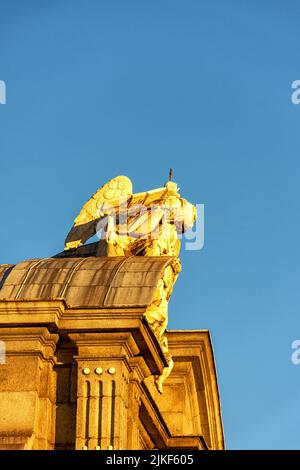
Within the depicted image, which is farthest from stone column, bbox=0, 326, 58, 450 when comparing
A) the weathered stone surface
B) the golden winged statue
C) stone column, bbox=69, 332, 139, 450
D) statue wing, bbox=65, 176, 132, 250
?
statue wing, bbox=65, 176, 132, 250

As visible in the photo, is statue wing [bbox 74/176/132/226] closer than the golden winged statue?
No

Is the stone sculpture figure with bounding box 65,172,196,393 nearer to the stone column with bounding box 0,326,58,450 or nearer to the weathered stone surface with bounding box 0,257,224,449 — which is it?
the weathered stone surface with bounding box 0,257,224,449

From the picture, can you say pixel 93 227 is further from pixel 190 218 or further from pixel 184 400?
pixel 184 400

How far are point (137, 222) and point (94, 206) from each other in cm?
143

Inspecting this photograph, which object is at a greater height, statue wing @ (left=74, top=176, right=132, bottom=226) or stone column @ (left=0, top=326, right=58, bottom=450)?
statue wing @ (left=74, top=176, right=132, bottom=226)

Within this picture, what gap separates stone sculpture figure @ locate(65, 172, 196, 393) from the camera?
31.0m

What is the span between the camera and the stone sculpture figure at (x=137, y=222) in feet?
102

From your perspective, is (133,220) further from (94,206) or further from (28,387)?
(28,387)

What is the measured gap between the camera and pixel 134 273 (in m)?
28.5

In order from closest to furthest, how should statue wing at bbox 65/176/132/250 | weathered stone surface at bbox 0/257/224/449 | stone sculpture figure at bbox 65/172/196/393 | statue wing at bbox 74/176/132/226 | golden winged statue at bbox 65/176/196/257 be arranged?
weathered stone surface at bbox 0/257/224/449 < stone sculpture figure at bbox 65/172/196/393 < golden winged statue at bbox 65/176/196/257 < statue wing at bbox 65/176/132/250 < statue wing at bbox 74/176/132/226

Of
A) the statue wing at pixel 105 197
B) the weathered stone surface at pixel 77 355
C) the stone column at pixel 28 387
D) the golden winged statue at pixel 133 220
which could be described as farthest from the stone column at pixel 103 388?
the statue wing at pixel 105 197

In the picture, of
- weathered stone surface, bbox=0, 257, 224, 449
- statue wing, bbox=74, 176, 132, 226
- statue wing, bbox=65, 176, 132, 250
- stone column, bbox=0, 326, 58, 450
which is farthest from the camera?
statue wing, bbox=74, 176, 132, 226
